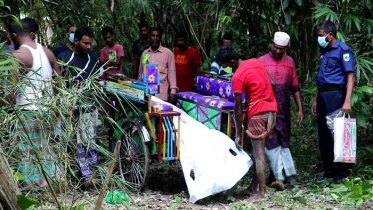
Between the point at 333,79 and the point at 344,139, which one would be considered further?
the point at 333,79

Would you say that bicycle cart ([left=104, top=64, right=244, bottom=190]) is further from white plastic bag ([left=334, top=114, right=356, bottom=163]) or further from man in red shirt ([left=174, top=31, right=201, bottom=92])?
man in red shirt ([left=174, top=31, right=201, bottom=92])

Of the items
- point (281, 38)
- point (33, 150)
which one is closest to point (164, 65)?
point (281, 38)

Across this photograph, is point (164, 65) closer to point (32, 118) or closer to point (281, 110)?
point (281, 110)

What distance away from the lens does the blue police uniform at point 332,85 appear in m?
6.58

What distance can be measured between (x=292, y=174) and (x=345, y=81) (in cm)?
111

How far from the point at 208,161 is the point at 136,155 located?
0.82 meters

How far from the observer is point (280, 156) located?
6.80 metres

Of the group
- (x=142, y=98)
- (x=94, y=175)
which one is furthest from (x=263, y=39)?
(x=94, y=175)

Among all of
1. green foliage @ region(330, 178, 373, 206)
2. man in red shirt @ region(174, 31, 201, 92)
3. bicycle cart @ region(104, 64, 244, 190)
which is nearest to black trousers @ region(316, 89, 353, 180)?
green foliage @ region(330, 178, 373, 206)

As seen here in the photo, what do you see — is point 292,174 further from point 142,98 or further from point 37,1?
point 37,1

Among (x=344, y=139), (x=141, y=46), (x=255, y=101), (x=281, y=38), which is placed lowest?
(x=344, y=139)

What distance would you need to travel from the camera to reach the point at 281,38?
6.53m

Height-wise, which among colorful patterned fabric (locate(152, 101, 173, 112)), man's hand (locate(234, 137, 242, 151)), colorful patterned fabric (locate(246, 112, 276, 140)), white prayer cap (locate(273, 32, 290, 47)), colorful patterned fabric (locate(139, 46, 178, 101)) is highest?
white prayer cap (locate(273, 32, 290, 47))

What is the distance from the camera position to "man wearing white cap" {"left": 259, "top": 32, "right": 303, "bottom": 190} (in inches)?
264
